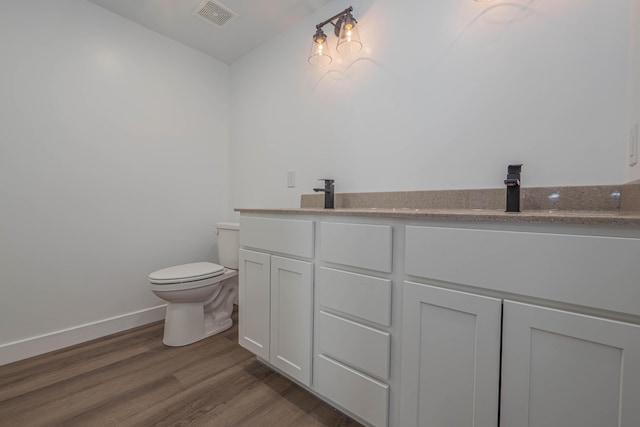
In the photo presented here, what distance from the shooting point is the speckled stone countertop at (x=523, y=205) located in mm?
661

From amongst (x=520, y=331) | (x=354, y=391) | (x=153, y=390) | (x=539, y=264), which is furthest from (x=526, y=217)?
(x=153, y=390)

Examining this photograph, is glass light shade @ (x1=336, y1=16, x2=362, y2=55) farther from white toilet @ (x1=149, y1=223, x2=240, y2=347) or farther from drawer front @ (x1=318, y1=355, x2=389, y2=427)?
drawer front @ (x1=318, y1=355, x2=389, y2=427)

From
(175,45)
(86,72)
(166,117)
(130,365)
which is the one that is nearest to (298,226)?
(130,365)

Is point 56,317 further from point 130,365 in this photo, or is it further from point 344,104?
point 344,104

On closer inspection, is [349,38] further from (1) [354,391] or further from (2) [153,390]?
(2) [153,390]

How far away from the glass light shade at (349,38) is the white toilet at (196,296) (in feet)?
4.97

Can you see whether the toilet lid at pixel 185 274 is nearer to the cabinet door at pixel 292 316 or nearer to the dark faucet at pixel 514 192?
the cabinet door at pixel 292 316

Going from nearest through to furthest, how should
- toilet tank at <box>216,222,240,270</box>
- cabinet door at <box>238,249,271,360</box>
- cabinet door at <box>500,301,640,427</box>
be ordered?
1. cabinet door at <box>500,301,640,427</box>
2. cabinet door at <box>238,249,271,360</box>
3. toilet tank at <box>216,222,240,270</box>

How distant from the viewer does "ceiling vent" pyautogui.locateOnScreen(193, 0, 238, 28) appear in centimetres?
177

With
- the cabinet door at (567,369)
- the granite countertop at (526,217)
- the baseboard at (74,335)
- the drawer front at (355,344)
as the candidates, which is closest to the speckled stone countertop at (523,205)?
the granite countertop at (526,217)

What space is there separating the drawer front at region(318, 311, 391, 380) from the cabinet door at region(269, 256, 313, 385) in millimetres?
93

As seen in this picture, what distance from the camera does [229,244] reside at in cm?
217

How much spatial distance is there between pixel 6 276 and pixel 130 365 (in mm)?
893

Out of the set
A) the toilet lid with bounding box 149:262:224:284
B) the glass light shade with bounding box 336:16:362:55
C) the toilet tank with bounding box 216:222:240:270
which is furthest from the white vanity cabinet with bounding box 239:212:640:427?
the glass light shade with bounding box 336:16:362:55
